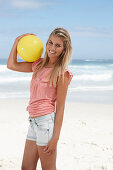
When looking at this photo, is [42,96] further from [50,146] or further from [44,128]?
[50,146]

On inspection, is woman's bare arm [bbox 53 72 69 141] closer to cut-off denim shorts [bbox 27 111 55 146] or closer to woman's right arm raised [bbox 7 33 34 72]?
cut-off denim shorts [bbox 27 111 55 146]

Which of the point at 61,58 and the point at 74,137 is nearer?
the point at 61,58

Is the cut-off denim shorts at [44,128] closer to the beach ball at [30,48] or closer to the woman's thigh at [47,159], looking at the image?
the woman's thigh at [47,159]

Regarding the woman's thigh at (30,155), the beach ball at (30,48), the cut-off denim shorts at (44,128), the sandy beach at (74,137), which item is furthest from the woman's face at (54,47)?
the sandy beach at (74,137)

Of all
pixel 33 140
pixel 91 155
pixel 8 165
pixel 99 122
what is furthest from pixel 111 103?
pixel 33 140

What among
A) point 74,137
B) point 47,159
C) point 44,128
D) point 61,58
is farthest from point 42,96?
point 74,137

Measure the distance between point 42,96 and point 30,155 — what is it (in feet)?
2.07

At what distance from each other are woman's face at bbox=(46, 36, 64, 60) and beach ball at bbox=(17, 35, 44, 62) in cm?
10

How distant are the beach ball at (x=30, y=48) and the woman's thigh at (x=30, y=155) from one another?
0.77m

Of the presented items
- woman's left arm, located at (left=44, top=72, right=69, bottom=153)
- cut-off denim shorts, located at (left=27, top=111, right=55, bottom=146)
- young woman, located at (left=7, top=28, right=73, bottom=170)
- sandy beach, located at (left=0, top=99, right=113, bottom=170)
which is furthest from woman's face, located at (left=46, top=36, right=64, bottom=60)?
sandy beach, located at (left=0, top=99, right=113, bottom=170)

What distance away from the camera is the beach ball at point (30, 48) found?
8.38ft

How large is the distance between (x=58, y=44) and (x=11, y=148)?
2542mm

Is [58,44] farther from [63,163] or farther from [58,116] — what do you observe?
[63,163]

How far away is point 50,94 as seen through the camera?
2.46 metres
